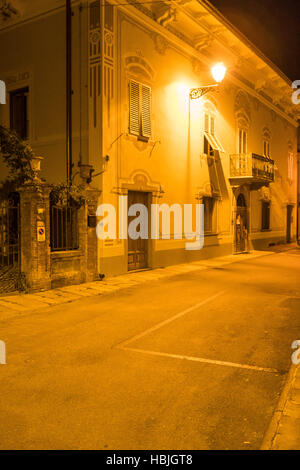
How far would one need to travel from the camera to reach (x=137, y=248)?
14164mm

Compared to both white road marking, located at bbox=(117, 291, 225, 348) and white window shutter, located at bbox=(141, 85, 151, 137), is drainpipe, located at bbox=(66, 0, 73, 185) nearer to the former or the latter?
white window shutter, located at bbox=(141, 85, 151, 137)

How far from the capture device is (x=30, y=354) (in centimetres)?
544

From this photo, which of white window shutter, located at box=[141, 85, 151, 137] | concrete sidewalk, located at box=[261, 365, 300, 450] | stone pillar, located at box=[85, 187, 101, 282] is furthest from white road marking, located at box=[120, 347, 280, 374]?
white window shutter, located at box=[141, 85, 151, 137]

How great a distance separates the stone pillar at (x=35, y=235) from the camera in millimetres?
9797

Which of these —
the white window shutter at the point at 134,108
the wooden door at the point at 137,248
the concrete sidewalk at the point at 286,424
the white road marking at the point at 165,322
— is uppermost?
the white window shutter at the point at 134,108

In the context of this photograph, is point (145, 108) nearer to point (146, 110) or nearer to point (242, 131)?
point (146, 110)

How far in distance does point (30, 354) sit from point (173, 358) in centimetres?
190

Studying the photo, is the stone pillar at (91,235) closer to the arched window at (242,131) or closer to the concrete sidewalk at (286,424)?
the concrete sidewalk at (286,424)

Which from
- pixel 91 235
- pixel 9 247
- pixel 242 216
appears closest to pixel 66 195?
pixel 91 235

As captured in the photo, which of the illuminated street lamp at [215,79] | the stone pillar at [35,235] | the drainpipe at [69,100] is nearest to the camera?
the stone pillar at [35,235]

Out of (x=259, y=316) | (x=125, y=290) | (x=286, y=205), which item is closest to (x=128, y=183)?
(x=125, y=290)

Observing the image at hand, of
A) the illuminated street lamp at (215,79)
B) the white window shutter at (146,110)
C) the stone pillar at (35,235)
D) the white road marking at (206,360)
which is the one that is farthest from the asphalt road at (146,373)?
the illuminated street lamp at (215,79)

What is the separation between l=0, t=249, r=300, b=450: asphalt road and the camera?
3414mm

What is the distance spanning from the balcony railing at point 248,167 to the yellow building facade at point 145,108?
5 centimetres
